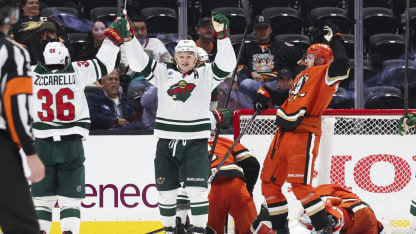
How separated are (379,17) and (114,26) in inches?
122

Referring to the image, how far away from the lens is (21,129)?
2561 millimetres

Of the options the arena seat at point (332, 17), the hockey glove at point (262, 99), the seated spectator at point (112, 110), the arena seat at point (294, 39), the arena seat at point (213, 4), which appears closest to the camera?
the hockey glove at point (262, 99)

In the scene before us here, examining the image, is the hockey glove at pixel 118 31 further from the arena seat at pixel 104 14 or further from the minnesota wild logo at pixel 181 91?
the arena seat at pixel 104 14

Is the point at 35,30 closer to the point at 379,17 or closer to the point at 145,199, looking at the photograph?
the point at 145,199

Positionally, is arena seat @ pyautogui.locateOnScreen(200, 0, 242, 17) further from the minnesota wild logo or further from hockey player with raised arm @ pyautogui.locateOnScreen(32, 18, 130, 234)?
hockey player with raised arm @ pyautogui.locateOnScreen(32, 18, 130, 234)

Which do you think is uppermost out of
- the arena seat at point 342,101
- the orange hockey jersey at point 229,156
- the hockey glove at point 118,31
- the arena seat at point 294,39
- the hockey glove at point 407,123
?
the hockey glove at point 118,31

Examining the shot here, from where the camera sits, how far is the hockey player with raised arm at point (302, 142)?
404 cm

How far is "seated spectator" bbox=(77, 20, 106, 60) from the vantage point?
527 centimetres

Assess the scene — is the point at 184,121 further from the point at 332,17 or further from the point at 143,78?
the point at 332,17

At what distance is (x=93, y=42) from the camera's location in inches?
211

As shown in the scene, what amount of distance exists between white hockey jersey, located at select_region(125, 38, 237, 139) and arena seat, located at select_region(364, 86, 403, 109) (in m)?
1.58

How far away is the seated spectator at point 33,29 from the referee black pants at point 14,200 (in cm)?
251

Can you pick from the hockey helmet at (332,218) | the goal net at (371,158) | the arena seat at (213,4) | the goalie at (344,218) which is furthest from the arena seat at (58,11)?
the hockey helmet at (332,218)

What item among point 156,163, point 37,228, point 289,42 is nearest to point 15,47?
point 37,228
